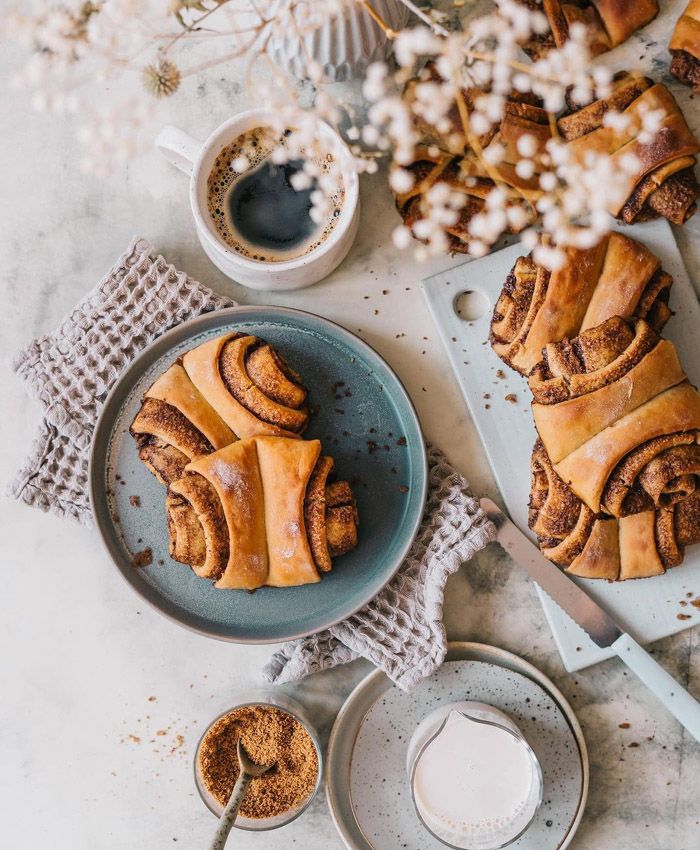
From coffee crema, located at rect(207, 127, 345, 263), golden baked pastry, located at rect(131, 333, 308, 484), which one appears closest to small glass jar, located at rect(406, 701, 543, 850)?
golden baked pastry, located at rect(131, 333, 308, 484)

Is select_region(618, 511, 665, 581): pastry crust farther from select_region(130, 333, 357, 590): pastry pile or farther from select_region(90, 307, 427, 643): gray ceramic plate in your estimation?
select_region(130, 333, 357, 590): pastry pile

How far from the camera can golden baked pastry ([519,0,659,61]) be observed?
1922 millimetres

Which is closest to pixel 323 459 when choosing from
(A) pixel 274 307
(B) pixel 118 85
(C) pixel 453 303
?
(A) pixel 274 307

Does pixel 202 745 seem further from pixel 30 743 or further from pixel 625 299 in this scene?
pixel 625 299

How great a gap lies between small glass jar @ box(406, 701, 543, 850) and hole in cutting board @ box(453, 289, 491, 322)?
92 centimetres

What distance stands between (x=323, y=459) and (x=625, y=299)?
0.74 meters

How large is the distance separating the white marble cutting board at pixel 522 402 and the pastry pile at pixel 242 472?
0.40m

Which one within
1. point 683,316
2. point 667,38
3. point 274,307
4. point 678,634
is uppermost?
point 667,38

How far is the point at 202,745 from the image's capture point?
2037mm

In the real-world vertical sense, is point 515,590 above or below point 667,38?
below

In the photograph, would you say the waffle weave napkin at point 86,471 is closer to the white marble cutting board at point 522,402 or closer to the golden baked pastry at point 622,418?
the white marble cutting board at point 522,402

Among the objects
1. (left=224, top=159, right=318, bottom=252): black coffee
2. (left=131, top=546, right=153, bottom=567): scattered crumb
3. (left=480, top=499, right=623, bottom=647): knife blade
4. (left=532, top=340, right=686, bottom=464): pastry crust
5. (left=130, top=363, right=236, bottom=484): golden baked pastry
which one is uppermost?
(left=224, top=159, right=318, bottom=252): black coffee

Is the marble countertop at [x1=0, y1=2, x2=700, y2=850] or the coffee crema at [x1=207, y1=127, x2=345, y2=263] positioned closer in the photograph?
the coffee crema at [x1=207, y1=127, x2=345, y2=263]

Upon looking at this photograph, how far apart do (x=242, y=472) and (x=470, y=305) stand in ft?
2.33
